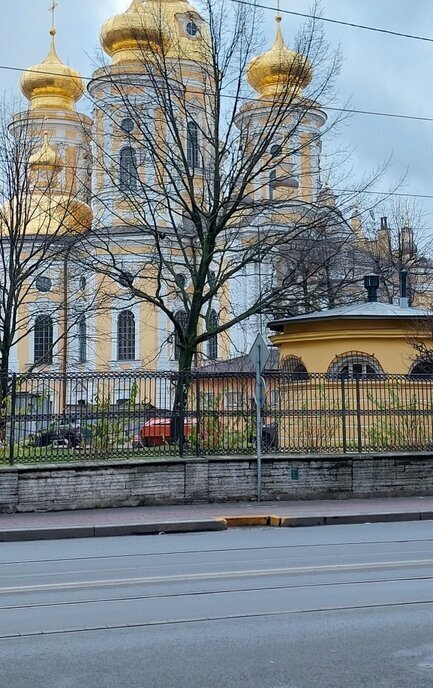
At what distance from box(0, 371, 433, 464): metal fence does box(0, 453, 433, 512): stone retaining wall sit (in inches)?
15.4

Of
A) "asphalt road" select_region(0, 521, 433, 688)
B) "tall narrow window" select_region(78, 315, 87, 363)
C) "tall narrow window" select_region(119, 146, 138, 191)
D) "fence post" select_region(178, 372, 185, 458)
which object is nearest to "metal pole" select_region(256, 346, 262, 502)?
"fence post" select_region(178, 372, 185, 458)

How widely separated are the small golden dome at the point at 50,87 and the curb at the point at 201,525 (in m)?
49.5

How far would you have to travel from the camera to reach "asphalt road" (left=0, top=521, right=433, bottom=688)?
6492 millimetres

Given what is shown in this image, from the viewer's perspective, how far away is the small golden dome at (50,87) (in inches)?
2427

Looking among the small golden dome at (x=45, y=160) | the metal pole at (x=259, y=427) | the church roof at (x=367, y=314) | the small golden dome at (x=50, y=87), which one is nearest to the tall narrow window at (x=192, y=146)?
the small golden dome at (x=45, y=160)

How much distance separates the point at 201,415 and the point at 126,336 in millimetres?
35920

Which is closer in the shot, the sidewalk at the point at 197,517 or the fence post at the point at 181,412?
the sidewalk at the point at 197,517

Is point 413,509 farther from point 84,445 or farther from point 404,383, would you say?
point 84,445

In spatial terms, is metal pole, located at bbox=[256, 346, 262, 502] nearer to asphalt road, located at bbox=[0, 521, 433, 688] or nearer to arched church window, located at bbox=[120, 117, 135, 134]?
asphalt road, located at bbox=[0, 521, 433, 688]

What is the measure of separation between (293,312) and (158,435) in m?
14.4

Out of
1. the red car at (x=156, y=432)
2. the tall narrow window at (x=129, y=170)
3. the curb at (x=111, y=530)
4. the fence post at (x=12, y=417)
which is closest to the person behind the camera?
the curb at (x=111, y=530)

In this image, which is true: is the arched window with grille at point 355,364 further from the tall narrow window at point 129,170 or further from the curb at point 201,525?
the curb at point 201,525

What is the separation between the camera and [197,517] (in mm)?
16234

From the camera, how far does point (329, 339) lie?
977 inches
